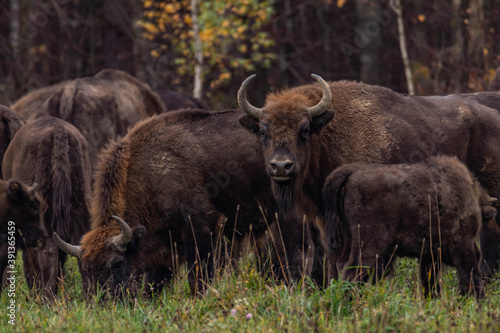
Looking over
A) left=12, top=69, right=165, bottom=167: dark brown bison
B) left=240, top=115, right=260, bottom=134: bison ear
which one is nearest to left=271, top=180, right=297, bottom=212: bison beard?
left=240, top=115, right=260, bottom=134: bison ear

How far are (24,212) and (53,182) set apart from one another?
74 centimetres

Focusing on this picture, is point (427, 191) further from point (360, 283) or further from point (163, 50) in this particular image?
point (163, 50)

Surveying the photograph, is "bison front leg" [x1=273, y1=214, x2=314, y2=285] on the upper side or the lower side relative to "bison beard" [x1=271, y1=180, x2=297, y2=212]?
lower

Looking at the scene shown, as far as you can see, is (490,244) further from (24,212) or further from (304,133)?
(24,212)

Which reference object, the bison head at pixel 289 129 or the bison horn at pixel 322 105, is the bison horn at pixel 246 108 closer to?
the bison head at pixel 289 129

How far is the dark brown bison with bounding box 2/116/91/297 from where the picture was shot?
7751 millimetres

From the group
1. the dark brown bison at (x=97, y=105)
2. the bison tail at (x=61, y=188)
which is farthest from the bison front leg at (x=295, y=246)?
the dark brown bison at (x=97, y=105)

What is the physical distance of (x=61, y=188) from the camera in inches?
308

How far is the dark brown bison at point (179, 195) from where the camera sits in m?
7.26

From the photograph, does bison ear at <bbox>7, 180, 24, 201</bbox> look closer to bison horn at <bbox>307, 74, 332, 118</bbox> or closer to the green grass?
the green grass

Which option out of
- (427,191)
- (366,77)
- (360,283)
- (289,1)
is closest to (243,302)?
(360,283)

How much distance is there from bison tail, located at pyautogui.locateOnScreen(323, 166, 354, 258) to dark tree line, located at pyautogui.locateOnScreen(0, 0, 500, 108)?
39.2ft

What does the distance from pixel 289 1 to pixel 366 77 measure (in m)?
4.05

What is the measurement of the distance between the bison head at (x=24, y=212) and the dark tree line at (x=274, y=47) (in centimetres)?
1187
